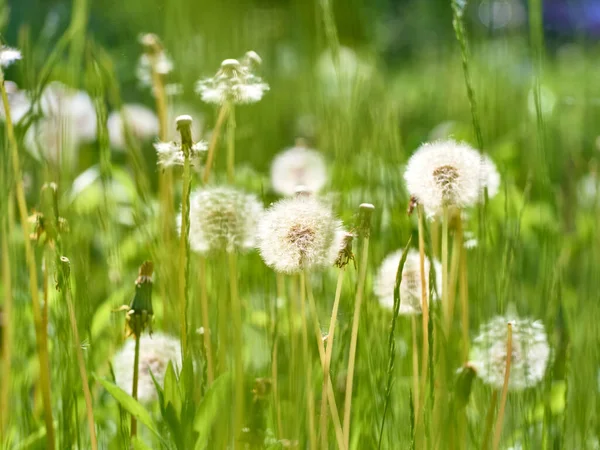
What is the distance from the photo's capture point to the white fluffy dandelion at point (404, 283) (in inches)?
21.5

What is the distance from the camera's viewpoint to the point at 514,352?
569 mm

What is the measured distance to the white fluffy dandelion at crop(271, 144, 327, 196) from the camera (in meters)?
0.92

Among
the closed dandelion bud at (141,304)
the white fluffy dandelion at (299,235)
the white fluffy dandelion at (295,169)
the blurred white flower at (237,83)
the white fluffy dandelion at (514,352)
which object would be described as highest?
the white fluffy dandelion at (295,169)

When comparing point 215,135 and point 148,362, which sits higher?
point 215,135

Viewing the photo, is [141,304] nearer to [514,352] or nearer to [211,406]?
[211,406]

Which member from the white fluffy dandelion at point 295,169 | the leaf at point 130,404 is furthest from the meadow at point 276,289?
the white fluffy dandelion at point 295,169

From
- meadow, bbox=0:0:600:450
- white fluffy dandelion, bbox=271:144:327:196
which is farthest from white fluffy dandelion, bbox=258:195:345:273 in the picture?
white fluffy dandelion, bbox=271:144:327:196

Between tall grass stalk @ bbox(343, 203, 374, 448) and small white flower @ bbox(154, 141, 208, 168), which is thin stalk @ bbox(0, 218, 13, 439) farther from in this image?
tall grass stalk @ bbox(343, 203, 374, 448)

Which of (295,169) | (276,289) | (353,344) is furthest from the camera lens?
(295,169)

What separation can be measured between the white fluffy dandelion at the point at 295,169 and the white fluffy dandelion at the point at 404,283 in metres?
0.31

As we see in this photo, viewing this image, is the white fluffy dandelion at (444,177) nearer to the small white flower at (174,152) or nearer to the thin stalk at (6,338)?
the small white flower at (174,152)

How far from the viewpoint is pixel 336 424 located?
0.42 metres

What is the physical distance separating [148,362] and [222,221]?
0.16 m

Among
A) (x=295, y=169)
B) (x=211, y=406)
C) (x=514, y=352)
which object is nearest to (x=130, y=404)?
(x=211, y=406)
